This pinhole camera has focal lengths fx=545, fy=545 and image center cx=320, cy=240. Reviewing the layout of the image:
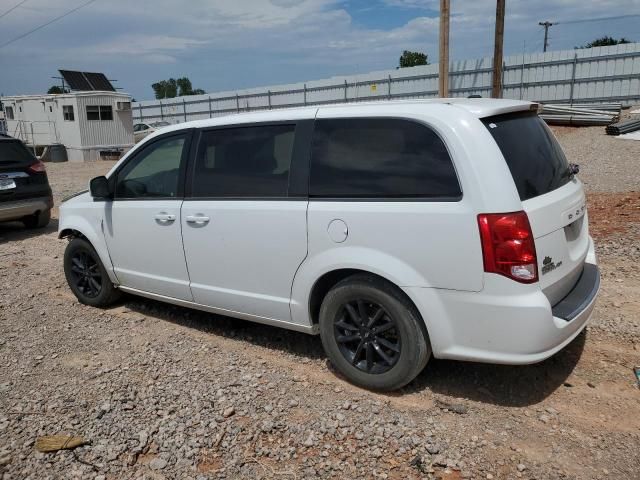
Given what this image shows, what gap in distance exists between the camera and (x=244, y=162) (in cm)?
404

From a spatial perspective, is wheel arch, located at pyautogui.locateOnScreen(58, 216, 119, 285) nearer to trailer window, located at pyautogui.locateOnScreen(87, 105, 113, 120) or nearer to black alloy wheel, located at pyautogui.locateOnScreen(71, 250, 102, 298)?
black alloy wheel, located at pyautogui.locateOnScreen(71, 250, 102, 298)

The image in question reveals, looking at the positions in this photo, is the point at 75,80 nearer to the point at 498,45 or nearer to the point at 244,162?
the point at 498,45

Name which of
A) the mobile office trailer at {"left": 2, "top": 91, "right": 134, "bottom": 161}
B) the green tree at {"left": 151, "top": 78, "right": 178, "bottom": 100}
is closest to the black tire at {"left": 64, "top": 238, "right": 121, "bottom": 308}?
the mobile office trailer at {"left": 2, "top": 91, "right": 134, "bottom": 161}

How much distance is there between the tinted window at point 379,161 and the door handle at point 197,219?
0.98 meters

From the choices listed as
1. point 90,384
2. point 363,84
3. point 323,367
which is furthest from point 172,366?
point 363,84

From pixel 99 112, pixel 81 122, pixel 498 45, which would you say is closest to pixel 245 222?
pixel 498 45

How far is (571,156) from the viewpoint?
46.9ft

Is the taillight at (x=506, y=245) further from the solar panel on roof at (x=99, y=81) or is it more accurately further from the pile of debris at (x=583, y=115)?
the solar panel on roof at (x=99, y=81)

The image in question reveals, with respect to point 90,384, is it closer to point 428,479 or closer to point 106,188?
point 106,188

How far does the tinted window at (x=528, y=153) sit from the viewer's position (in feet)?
10.4

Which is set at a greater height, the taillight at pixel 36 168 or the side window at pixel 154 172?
the side window at pixel 154 172

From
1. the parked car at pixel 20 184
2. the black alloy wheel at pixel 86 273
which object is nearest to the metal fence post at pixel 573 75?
the parked car at pixel 20 184

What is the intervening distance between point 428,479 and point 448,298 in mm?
968

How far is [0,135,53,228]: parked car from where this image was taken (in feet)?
28.9
